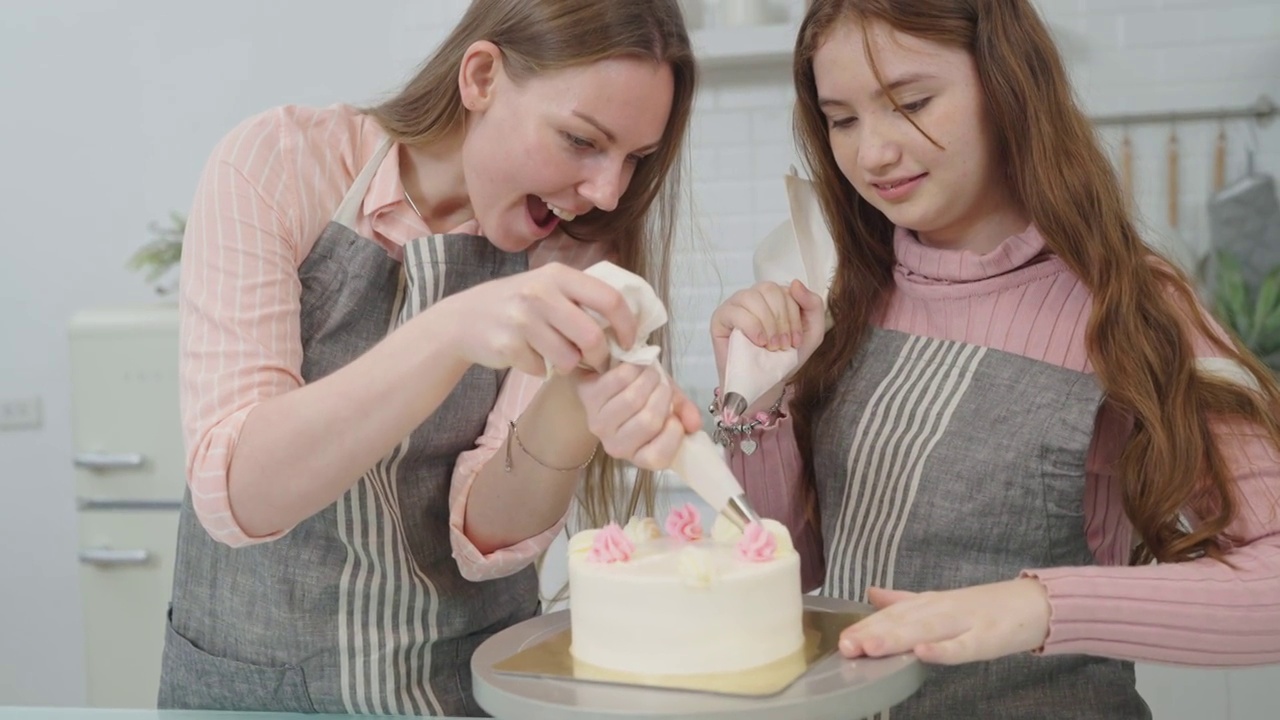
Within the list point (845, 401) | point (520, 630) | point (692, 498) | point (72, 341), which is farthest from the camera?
point (72, 341)

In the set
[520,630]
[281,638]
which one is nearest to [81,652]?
[281,638]

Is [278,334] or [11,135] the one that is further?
[11,135]

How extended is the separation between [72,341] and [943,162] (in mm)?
2425

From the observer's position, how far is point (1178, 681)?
265 centimetres

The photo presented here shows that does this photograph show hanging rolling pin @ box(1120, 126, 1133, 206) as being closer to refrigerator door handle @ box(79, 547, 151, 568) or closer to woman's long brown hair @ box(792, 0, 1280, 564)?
woman's long brown hair @ box(792, 0, 1280, 564)

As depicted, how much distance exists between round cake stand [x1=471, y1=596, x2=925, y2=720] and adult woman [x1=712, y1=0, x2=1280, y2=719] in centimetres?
23

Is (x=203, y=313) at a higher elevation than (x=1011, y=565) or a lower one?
higher

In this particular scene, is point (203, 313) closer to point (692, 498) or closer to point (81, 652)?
point (692, 498)

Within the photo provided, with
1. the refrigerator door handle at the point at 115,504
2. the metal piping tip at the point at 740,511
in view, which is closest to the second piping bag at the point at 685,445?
the metal piping tip at the point at 740,511

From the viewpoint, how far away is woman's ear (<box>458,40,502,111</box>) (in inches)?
57.9

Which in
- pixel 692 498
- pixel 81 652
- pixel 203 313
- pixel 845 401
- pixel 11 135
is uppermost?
pixel 11 135

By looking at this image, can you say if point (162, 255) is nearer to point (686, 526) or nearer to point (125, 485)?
point (125, 485)

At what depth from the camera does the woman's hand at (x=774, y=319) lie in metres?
1.48

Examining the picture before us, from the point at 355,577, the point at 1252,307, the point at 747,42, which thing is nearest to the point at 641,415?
the point at 355,577
